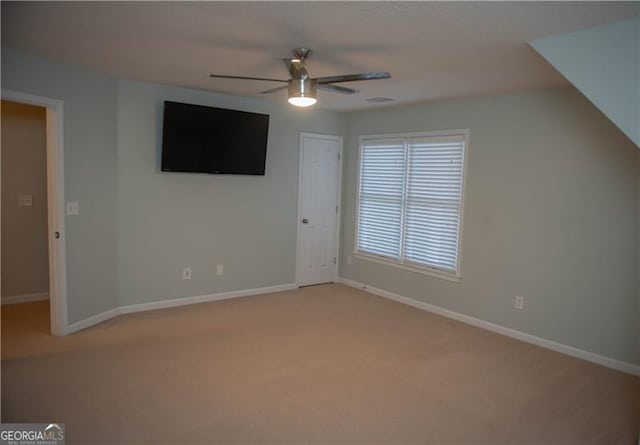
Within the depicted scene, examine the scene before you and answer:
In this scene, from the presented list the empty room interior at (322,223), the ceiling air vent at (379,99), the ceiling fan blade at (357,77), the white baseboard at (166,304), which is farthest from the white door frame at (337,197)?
the ceiling fan blade at (357,77)

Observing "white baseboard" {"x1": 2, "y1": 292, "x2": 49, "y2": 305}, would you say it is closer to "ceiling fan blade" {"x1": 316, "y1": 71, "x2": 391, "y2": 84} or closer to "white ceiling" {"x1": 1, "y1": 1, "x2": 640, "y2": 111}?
"white ceiling" {"x1": 1, "y1": 1, "x2": 640, "y2": 111}

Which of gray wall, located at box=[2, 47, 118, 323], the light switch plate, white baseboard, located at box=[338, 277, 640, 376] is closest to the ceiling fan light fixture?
gray wall, located at box=[2, 47, 118, 323]

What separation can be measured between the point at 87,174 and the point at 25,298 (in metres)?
2.03

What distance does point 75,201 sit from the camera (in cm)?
400

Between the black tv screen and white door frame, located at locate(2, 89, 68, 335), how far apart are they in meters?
1.02

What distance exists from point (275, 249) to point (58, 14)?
367cm

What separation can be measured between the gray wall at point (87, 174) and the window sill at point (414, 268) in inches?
124

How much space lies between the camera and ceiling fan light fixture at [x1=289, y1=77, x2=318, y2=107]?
2.99 meters

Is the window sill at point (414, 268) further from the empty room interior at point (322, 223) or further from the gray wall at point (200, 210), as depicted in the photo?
the gray wall at point (200, 210)

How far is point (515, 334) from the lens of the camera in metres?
4.36

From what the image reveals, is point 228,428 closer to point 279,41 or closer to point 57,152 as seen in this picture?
point 279,41

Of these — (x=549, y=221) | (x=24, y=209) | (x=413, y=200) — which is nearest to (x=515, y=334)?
(x=549, y=221)

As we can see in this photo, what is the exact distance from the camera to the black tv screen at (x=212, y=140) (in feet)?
15.1

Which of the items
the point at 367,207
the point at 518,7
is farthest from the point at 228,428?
the point at 367,207
